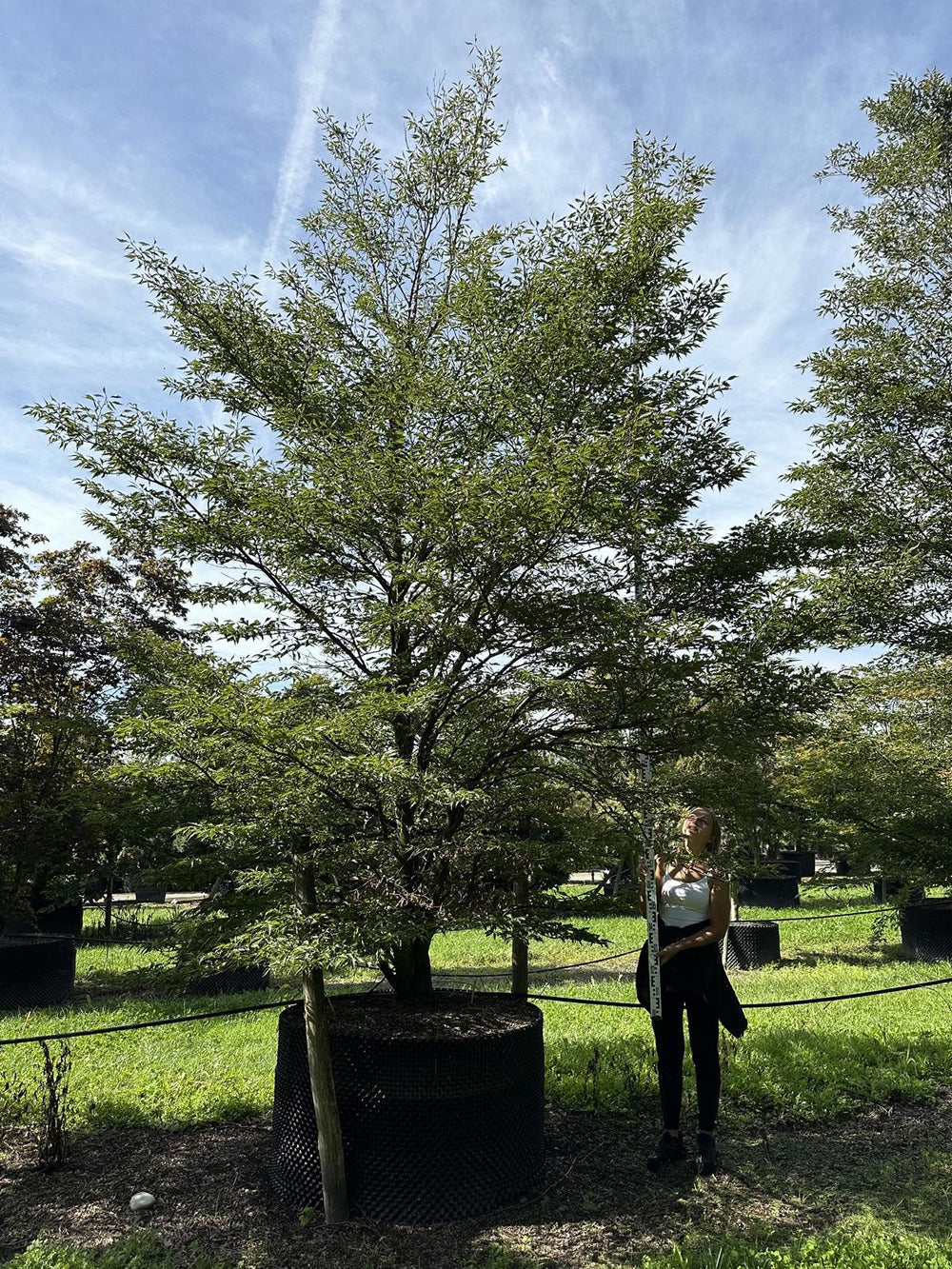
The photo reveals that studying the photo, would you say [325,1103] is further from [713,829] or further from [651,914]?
[713,829]

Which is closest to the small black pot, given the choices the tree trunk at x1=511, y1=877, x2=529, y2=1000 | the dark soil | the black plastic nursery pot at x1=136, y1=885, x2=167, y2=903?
the black plastic nursery pot at x1=136, y1=885, x2=167, y2=903

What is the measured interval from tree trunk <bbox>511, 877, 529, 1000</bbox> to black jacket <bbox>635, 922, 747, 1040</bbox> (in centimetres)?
65

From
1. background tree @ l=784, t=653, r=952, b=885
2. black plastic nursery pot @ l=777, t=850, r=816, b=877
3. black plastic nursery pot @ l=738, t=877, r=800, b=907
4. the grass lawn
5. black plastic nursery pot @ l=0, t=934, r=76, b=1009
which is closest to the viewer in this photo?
the grass lawn

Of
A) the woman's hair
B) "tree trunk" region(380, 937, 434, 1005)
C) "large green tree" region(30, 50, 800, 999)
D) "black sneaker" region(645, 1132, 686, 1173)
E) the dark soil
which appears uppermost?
"large green tree" region(30, 50, 800, 999)

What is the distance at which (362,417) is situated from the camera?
4602mm

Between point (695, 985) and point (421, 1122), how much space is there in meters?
1.43

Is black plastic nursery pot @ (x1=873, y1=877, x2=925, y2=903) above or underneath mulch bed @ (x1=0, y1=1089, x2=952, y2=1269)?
above

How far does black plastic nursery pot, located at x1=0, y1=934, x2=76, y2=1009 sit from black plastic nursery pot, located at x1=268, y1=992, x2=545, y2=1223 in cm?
561

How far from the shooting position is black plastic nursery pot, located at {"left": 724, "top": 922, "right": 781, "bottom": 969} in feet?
36.2

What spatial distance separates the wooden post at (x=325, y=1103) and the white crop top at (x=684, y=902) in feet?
5.63

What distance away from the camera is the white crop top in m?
4.23

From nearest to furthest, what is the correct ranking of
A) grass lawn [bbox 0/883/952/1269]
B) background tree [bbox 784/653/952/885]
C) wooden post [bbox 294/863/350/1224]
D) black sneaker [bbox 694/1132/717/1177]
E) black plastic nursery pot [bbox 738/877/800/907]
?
grass lawn [bbox 0/883/952/1269], wooden post [bbox 294/863/350/1224], black sneaker [bbox 694/1132/717/1177], background tree [bbox 784/653/952/885], black plastic nursery pot [bbox 738/877/800/907]

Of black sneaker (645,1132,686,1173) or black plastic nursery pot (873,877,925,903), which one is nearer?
black sneaker (645,1132,686,1173)

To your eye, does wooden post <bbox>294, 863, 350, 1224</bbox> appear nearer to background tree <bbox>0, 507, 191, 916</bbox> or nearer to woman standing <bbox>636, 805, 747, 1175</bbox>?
woman standing <bbox>636, 805, 747, 1175</bbox>
